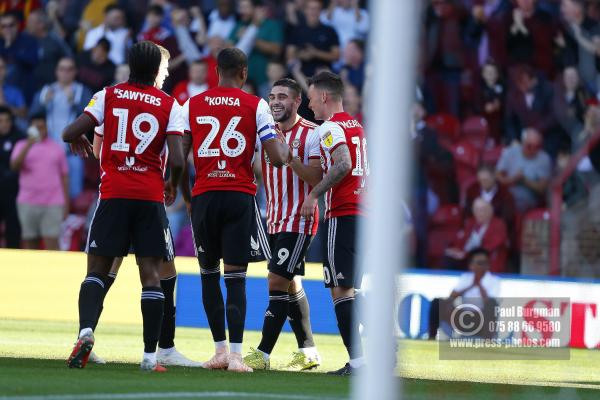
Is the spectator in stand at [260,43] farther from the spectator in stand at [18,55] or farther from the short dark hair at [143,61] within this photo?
the short dark hair at [143,61]

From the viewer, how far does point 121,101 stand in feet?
26.3

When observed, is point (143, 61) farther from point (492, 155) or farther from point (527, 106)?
point (527, 106)

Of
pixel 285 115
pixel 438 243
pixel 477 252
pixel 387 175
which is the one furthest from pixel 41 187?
pixel 387 175

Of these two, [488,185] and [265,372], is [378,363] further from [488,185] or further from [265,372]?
[488,185]

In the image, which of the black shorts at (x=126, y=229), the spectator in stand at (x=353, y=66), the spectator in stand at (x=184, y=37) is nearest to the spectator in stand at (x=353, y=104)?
the spectator in stand at (x=353, y=66)

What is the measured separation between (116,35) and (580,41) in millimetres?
6587

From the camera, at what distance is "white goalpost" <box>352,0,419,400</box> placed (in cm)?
374

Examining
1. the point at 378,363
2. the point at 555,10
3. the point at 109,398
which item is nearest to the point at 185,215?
the point at 555,10

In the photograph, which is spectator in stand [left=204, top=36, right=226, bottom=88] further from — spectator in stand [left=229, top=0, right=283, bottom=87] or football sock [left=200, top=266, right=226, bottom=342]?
football sock [left=200, top=266, right=226, bottom=342]

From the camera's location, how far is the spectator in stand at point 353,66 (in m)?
16.6

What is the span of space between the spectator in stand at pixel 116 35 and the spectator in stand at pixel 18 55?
872 mm

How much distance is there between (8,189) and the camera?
16.5 m

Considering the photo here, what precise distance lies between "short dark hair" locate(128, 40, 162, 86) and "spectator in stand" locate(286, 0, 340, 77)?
8.79m

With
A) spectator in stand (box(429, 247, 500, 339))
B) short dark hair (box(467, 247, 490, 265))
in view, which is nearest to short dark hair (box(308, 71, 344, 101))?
spectator in stand (box(429, 247, 500, 339))
